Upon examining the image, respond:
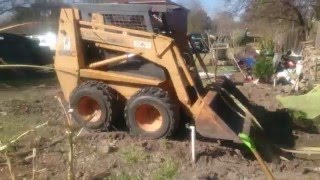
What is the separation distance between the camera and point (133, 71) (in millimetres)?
7898

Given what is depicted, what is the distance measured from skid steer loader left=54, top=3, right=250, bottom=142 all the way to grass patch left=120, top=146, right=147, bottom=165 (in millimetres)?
776

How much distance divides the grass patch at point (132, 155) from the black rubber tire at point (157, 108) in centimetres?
71

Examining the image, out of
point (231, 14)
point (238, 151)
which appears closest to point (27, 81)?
point (238, 151)

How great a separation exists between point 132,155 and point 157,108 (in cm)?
115

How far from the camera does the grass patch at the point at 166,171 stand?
5.66 m

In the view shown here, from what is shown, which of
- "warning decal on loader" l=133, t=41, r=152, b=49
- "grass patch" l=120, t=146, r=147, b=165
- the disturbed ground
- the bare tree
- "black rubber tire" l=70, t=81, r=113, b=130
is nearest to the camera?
the disturbed ground

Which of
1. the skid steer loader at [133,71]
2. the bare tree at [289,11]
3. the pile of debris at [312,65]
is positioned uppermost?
the skid steer loader at [133,71]

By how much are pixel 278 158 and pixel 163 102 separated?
1.82 m

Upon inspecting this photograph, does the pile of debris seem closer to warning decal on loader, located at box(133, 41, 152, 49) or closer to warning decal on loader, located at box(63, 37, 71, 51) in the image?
warning decal on loader, located at box(133, 41, 152, 49)

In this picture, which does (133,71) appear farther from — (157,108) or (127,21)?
(157,108)

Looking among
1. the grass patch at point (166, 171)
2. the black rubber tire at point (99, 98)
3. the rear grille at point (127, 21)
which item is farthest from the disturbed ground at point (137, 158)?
the rear grille at point (127, 21)

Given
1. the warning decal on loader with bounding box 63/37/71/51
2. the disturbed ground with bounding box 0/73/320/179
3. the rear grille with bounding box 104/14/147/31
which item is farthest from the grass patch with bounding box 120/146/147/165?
the warning decal on loader with bounding box 63/37/71/51

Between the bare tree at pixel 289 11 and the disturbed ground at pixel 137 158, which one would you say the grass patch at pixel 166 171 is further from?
the bare tree at pixel 289 11

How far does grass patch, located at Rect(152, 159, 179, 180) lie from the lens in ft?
18.6
